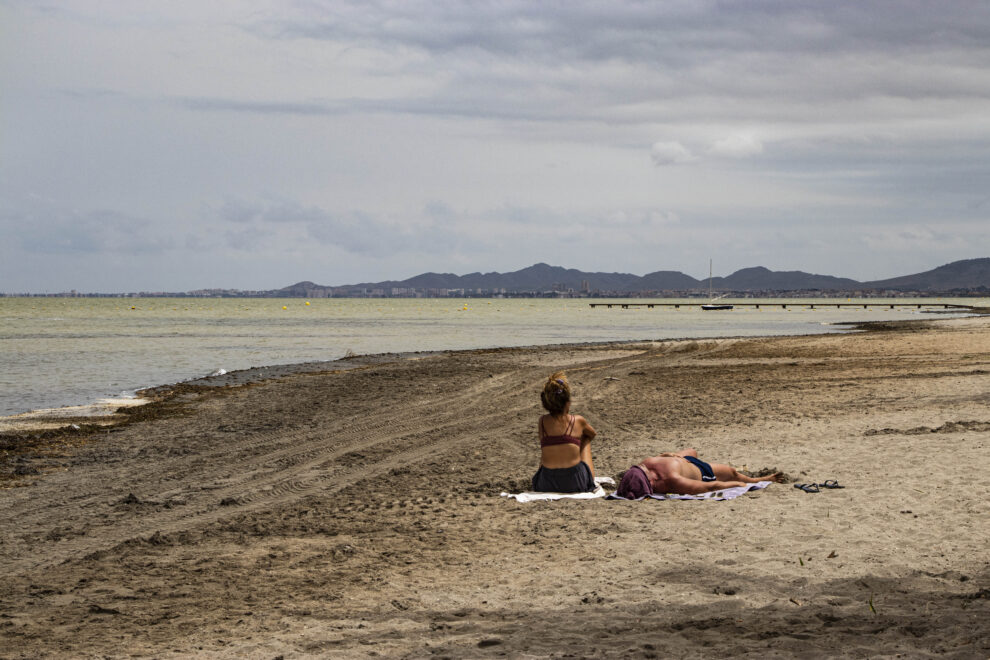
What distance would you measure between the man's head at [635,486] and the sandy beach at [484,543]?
1.20 feet

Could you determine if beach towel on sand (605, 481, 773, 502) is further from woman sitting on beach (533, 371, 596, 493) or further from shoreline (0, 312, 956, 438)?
shoreline (0, 312, 956, 438)

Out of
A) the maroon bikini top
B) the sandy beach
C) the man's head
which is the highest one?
the maroon bikini top

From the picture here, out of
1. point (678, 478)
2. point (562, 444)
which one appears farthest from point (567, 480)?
point (678, 478)

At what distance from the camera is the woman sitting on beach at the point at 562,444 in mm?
9219

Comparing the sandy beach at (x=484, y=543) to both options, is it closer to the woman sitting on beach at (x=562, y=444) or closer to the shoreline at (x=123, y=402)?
the woman sitting on beach at (x=562, y=444)

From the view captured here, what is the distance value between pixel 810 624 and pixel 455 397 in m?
15.0

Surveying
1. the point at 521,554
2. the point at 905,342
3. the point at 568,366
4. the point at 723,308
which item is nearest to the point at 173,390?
the point at 568,366

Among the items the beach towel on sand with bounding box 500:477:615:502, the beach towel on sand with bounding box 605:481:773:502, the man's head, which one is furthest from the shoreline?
the beach towel on sand with bounding box 605:481:773:502

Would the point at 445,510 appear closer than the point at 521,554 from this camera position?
No

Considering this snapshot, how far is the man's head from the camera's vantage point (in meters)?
8.97

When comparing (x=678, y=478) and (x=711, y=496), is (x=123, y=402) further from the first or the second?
(x=711, y=496)

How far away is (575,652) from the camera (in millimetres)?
5031

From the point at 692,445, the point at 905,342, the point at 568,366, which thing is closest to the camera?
the point at 692,445

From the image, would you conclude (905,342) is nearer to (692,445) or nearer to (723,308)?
(692,445)
